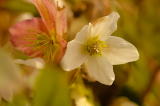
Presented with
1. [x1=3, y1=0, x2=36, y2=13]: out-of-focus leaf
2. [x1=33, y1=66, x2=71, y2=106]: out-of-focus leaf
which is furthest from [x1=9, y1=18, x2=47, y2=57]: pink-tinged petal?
[x1=3, y1=0, x2=36, y2=13]: out-of-focus leaf

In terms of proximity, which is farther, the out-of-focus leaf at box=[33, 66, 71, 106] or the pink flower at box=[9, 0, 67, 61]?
the pink flower at box=[9, 0, 67, 61]

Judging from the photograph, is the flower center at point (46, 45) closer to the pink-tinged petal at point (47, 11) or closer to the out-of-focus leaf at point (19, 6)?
the pink-tinged petal at point (47, 11)

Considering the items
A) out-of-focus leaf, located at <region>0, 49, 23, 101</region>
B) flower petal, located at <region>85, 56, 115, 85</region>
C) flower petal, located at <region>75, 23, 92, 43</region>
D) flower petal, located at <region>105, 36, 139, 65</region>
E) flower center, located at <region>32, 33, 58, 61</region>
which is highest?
out-of-focus leaf, located at <region>0, 49, 23, 101</region>

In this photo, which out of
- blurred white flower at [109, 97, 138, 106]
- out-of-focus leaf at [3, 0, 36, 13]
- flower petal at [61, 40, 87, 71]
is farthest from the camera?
out-of-focus leaf at [3, 0, 36, 13]

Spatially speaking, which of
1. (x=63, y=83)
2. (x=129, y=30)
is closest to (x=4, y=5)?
(x=129, y=30)

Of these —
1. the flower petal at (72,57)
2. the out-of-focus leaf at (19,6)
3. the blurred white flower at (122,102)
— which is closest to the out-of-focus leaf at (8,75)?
the flower petal at (72,57)

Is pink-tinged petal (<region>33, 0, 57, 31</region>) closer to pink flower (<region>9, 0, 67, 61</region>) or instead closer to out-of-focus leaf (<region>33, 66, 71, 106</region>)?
pink flower (<region>9, 0, 67, 61</region>)

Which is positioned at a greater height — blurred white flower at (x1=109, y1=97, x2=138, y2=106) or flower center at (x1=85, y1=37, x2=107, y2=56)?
flower center at (x1=85, y1=37, x2=107, y2=56)

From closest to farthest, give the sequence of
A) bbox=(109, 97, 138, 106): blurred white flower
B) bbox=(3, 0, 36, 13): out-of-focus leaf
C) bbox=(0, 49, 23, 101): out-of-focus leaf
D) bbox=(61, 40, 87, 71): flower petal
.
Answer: bbox=(0, 49, 23, 101): out-of-focus leaf, bbox=(61, 40, 87, 71): flower petal, bbox=(109, 97, 138, 106): blurred white flower, bbox=(3, 0, 36, 13): out-of-focus leaf
